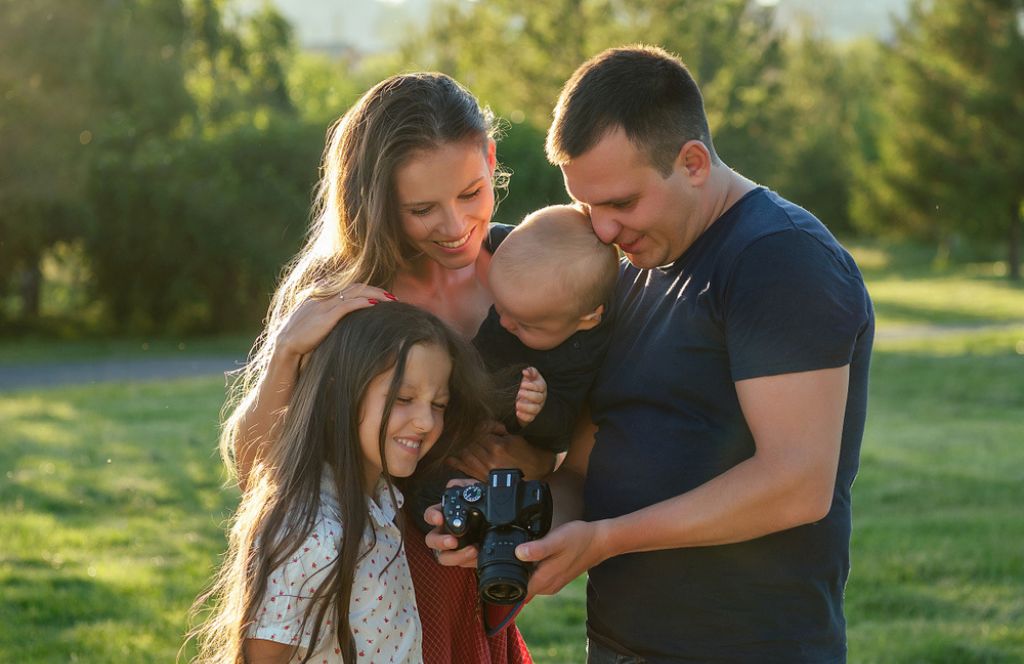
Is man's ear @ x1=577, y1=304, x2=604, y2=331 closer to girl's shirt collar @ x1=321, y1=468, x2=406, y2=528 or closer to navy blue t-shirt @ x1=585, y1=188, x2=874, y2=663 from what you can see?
navy blue t-shirt @ x1=585, y1=188, x2=874, y2=663

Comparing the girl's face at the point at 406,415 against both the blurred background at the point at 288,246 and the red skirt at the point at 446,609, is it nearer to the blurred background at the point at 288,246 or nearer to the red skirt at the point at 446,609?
the red skirt at the point at 446,609

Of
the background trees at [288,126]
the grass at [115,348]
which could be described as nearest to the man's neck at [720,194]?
the background trees at [288,126]

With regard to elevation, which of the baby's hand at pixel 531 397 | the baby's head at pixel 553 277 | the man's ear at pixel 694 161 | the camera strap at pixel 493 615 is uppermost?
the man's ear at pixel 694 161

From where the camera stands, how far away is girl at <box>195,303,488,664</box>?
2.60 meters

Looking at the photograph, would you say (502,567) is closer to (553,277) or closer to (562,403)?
(562,403)

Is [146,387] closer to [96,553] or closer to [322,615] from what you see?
[96,553]

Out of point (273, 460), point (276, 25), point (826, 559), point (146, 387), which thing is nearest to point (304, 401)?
point (273, 460)

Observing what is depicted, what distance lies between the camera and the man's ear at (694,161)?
8.43 feet

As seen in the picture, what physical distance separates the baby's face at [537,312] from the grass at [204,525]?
2466mm

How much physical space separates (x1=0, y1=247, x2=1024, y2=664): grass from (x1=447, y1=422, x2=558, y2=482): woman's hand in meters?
2.30

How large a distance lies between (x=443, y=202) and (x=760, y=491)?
46.8 inches

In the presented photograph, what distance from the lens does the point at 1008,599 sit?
5.77 m

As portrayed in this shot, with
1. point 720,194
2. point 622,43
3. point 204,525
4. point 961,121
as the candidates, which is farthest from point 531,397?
point 961,121

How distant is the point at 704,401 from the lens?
249 cm
